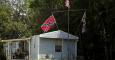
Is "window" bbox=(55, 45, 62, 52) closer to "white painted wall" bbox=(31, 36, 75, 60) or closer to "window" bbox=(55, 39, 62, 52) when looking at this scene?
"window" bbox=(55, 39, 62, 52)

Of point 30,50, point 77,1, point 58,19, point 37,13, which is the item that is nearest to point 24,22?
point 37,13

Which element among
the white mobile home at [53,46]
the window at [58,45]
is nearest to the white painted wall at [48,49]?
the white mobile home at [53,46]

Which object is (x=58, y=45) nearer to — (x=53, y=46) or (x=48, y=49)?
(x=53, y=46)

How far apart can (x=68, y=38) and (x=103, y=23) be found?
4.18m

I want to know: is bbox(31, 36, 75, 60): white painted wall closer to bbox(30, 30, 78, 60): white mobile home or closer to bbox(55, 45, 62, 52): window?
bbox(30, 30, 78, 60): white mobile home

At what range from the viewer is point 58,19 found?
91.4ft

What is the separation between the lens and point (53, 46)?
20.2 metres

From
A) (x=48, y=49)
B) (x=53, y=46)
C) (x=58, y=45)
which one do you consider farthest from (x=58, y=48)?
(x=48, y=49)

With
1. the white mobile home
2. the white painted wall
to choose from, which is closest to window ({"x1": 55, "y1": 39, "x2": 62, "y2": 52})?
the white mobile home

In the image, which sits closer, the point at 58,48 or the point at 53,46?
the point at 53,46

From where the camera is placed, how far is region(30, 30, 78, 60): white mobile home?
64.7 ft

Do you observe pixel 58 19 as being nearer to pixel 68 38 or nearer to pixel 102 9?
Answer: pixel 102 9

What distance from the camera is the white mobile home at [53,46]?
19.7 m

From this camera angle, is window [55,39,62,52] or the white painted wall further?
window [55,39,62,52]
